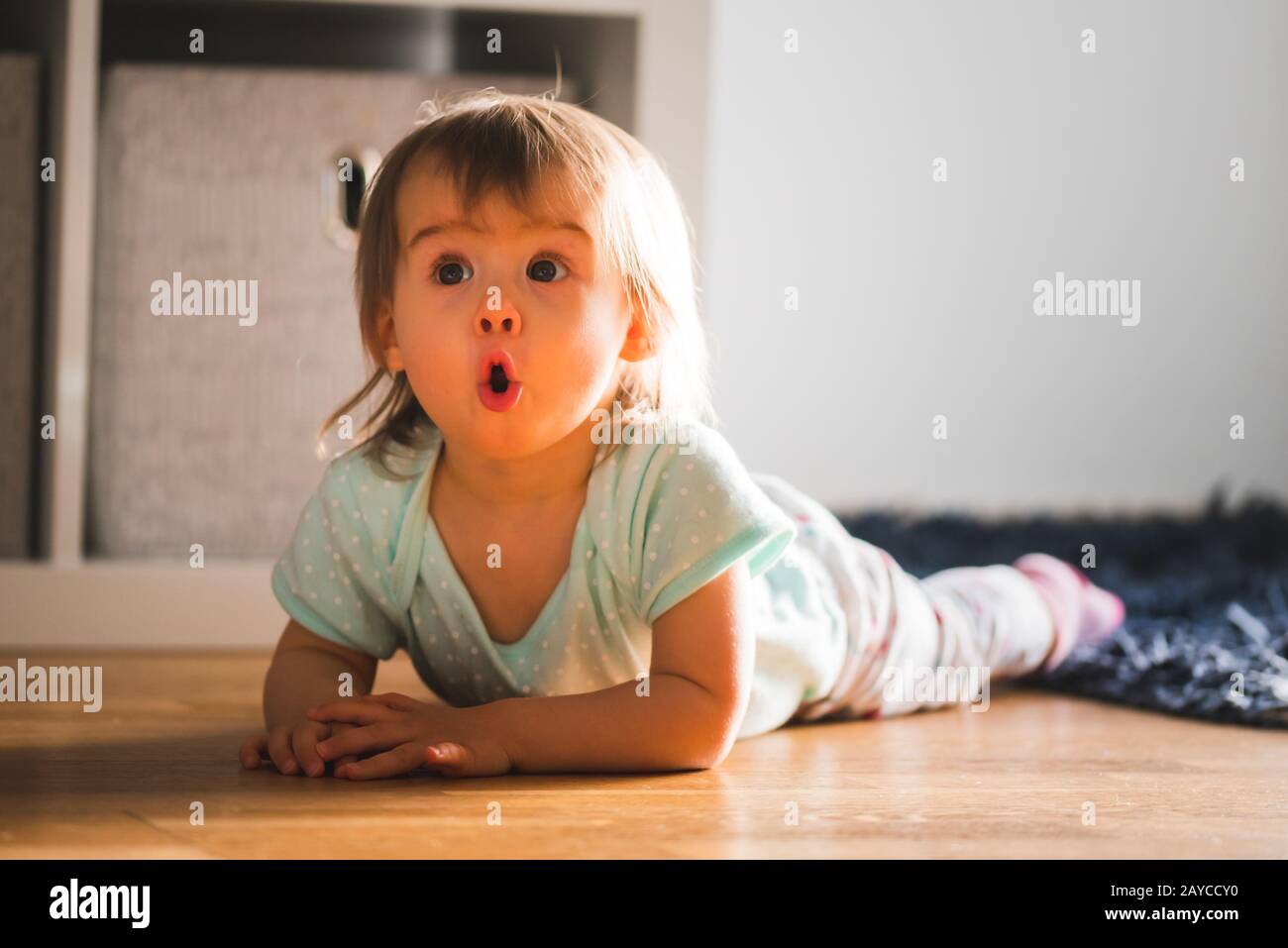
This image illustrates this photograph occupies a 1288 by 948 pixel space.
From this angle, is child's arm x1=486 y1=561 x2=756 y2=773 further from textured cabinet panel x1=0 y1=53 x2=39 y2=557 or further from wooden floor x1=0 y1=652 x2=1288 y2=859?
textured cabinet panel x1=0 y1=53 x2=39 y2=557

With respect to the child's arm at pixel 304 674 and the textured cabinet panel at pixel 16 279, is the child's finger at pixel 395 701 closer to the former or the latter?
the child's arm at pixel 304 674

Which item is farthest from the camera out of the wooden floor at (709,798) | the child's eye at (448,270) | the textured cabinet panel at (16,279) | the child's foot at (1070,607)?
the textured cabinet panel at (16,279)

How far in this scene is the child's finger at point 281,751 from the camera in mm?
819

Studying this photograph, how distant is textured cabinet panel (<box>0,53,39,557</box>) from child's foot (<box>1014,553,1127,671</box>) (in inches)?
39.0

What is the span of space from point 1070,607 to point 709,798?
2.11ft

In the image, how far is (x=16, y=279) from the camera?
141 centimetres

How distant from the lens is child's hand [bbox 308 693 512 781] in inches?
31.3

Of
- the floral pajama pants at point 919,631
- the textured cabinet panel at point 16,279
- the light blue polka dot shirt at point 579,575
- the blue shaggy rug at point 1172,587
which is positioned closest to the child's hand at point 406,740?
the light blue polka dot shirt at point 579,575

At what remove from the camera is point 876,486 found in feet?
7.54

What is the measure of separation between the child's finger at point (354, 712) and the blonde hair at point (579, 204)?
0.72ft

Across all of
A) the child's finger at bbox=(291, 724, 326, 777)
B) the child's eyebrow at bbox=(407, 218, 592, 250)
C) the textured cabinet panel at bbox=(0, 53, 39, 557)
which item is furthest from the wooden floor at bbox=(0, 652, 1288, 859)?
the textured cabinet panel at bbox=(0, 53, 39, 557)
